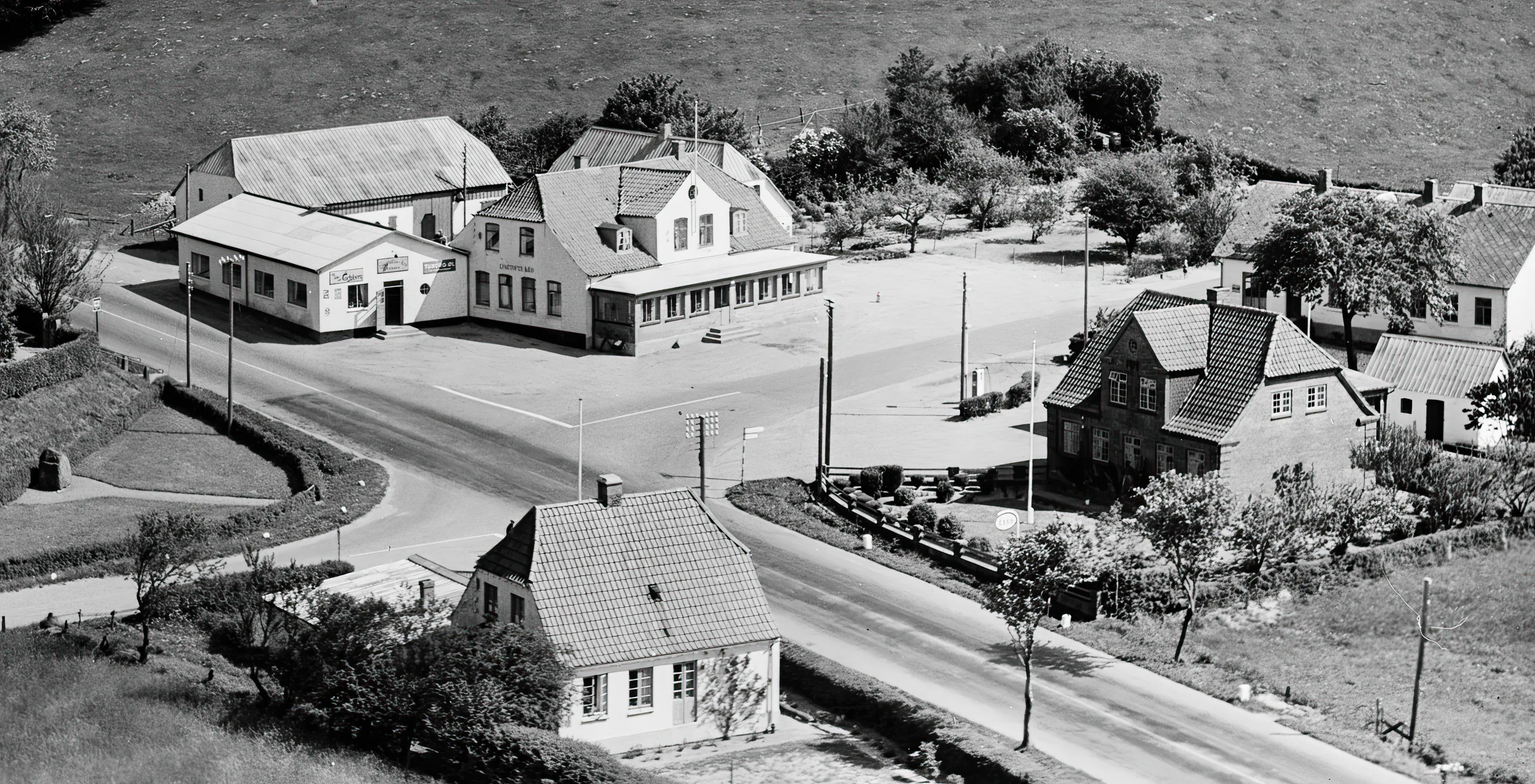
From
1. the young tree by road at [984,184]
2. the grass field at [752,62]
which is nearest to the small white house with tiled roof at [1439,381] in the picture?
the young tree by road at [984,184]

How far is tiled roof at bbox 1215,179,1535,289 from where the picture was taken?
92.2 metres

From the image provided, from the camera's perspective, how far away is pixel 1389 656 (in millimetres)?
60781

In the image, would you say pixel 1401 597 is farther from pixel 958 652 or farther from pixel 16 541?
pixel 16 541

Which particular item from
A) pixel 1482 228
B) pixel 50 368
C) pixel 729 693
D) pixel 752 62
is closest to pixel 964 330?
pixel 1482 228

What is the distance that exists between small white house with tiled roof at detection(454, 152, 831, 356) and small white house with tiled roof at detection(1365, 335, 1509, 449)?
31.0 meters

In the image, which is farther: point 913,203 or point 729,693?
point 913,203

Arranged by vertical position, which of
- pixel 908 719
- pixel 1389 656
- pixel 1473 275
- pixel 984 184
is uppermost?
pixel 984 184

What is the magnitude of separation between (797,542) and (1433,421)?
27516 millimetres

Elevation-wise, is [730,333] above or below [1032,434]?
above

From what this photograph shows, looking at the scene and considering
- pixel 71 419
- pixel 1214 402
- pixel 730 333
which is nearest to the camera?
pixel 1214 402

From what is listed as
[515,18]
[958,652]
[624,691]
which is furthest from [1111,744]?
[515,18]

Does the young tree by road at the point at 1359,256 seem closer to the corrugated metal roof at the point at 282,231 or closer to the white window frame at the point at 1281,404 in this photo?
the white window frame at the point at 1281,404

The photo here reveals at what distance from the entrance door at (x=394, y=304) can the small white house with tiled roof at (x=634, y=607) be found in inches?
1695

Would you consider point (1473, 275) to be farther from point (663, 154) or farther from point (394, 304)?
point (394, 304)
